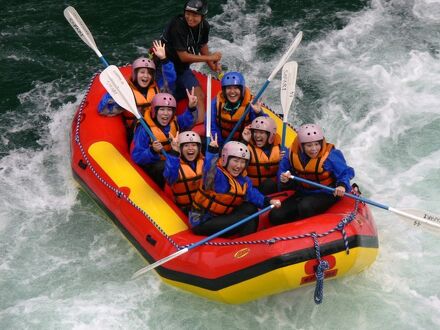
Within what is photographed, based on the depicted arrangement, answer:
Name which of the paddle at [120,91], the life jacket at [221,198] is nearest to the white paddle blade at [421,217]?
the life jacket at [221,198]

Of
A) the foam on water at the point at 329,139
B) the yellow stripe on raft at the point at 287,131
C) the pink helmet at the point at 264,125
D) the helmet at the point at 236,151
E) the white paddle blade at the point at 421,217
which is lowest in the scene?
the foam on water at the point at 329,139

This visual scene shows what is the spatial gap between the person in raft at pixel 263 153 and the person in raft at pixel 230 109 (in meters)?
0.36

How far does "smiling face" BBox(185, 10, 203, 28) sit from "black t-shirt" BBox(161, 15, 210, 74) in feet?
0.25

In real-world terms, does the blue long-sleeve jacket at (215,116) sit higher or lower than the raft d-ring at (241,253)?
higher

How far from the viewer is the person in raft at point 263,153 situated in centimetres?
492

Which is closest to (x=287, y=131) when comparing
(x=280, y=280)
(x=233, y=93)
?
(x=233, y=93)

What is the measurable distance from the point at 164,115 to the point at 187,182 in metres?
0.74

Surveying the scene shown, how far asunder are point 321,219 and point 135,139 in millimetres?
1764

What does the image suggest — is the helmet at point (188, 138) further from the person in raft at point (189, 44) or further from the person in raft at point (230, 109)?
the person in raft at point (189, 44)

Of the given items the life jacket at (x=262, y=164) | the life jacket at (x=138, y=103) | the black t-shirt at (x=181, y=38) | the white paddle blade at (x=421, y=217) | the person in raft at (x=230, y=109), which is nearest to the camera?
the white paddle blade at (x=421, y=217)

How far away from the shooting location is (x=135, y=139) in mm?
5328

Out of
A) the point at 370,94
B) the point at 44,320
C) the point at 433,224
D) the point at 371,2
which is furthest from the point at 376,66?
the point at 44,320

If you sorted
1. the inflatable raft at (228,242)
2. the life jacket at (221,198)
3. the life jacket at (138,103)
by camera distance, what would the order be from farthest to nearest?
the life jacket at (138,103) → the life jacket at (221,198) → the inflatable raft at (228,242)

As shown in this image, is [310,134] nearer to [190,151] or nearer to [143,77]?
[190,151]
